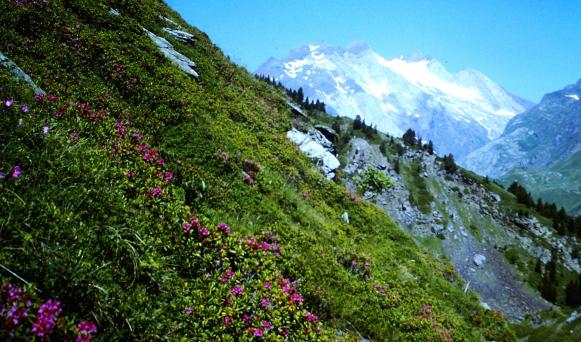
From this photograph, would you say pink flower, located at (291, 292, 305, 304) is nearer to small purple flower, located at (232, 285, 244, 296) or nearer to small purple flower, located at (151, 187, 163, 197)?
small purple flower, located at (232, 285, 244, 296)

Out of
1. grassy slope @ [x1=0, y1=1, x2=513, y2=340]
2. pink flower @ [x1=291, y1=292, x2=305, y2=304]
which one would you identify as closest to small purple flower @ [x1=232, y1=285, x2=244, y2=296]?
grassy slope @ [x1=0, y1=1, x2=513, y2=340]

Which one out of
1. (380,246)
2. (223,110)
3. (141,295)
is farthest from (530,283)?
(141,295)

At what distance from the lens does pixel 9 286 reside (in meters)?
4.24

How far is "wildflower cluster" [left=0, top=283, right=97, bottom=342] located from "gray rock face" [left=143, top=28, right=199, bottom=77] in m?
15.9

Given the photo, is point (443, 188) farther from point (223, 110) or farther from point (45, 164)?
point (45, 164)

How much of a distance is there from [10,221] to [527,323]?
90.4 meters

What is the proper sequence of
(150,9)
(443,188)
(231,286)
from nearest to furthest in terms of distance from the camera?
(231,286), (150,9), (443,188)

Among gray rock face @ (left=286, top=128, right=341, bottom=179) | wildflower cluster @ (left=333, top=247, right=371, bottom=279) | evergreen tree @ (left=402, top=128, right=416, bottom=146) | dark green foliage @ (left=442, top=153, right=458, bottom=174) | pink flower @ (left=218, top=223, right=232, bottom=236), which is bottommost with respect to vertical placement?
pink flower @ (left=218, top=223, right=232, bottom=236)

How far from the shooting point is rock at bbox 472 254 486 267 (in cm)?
9654

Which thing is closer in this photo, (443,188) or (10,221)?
(10,221)

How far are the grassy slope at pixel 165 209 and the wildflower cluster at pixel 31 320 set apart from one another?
0.34 metres

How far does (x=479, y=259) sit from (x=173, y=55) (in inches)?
4124

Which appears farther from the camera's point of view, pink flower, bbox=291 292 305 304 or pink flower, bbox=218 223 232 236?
pink flower, bbox=218 223 232 236

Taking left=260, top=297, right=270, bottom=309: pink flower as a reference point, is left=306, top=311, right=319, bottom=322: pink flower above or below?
above
